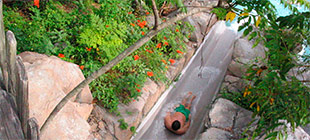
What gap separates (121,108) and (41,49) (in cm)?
142

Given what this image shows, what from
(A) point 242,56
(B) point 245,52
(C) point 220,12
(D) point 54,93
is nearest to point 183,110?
(A) point 242,56

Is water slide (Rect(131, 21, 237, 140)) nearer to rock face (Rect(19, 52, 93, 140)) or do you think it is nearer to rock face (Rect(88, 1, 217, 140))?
rock face (Rect(88, 1, 217, 140))

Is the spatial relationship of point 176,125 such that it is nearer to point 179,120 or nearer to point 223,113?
point 179,120

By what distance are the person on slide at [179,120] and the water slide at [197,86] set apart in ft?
0.41

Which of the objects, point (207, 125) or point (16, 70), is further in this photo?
point (207, 125)

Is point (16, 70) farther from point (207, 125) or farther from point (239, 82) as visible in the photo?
point (239, 82)

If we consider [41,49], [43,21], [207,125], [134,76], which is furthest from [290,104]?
[43,21]

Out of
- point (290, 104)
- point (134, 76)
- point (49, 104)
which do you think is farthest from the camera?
point (134, 76)

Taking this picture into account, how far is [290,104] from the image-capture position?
2346mm

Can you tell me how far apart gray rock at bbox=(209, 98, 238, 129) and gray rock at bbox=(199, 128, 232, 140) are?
0.42 ft

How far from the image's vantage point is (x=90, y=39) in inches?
131

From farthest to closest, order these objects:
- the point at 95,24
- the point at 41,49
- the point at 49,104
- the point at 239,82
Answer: the point at 239,82 → the point at 95,24 → the point at 41,49 → the point at 49,104

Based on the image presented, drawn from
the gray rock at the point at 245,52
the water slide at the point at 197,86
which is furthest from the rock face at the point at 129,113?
the gray rock at the point at 245,52

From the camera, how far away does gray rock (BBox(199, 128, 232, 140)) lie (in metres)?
3.68
